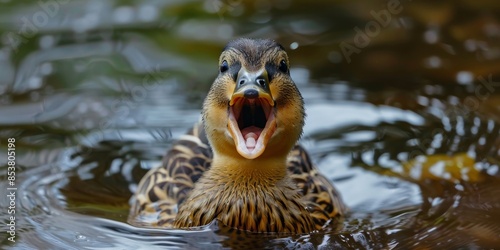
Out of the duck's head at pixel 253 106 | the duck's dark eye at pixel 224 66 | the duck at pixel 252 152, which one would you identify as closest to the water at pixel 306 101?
the duck at pixel 252 152

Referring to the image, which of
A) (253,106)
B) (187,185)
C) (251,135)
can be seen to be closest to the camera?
(251,135)

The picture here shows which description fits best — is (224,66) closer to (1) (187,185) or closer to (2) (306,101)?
(1) (187,185)

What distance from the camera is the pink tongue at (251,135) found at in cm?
516

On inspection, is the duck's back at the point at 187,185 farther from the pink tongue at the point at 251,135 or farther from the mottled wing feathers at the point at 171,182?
the pink tongue at the point at 251,135

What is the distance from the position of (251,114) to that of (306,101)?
10.3ft

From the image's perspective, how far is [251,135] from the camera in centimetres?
526

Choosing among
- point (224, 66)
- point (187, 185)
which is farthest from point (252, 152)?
point (187, 185)

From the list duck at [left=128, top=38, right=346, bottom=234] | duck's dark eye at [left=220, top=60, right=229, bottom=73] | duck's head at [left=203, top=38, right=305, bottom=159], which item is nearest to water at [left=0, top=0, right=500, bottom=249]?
duck at [left=128, top=38, right=346, bottom=234]

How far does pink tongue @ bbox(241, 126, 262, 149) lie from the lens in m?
5.16

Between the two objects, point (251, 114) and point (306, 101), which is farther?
point (306, 101)

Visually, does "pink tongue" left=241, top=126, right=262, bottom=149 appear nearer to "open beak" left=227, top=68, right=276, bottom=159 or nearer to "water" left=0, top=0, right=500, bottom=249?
"open beak" left=227, top=68, right=276, bottom=159

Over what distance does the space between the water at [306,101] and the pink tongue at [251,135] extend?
616 millimetres

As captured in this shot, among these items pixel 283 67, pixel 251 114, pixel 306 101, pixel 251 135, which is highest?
pixel 306 101

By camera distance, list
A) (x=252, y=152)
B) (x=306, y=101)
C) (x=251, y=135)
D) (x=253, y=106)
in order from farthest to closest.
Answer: (x=306, y=101), (x=253, y=106), (x=251, y=135), (x=252, y=152)
